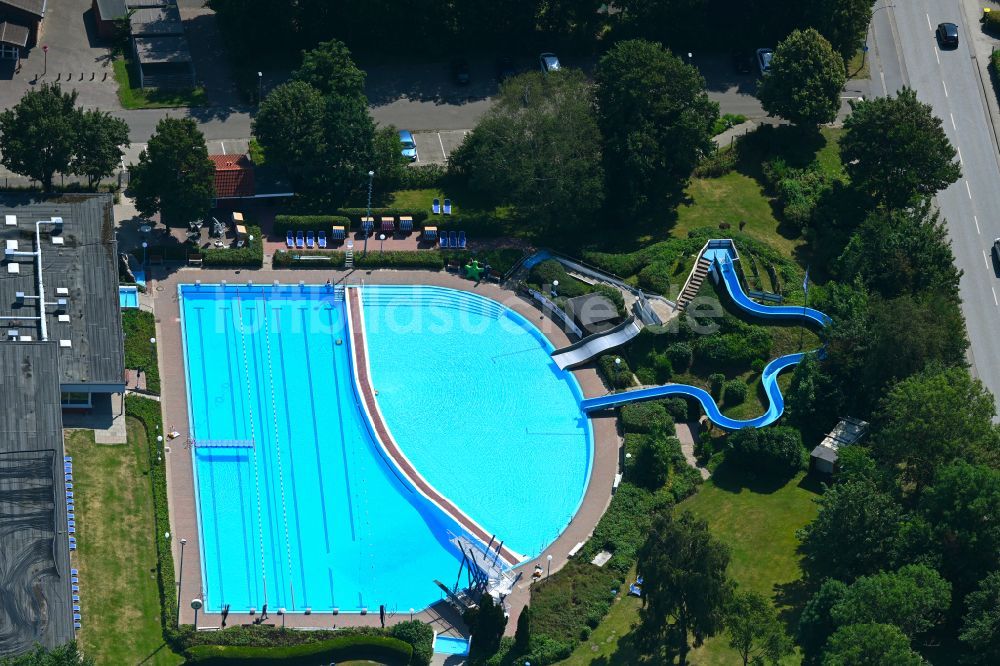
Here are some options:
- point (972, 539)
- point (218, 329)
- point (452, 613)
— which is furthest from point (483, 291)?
point (972, 539)

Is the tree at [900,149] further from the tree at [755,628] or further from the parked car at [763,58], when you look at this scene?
the tree at [755,628]

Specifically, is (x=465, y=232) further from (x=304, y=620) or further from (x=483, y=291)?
(x=304, y=620)

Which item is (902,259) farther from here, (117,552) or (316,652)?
(117,552)

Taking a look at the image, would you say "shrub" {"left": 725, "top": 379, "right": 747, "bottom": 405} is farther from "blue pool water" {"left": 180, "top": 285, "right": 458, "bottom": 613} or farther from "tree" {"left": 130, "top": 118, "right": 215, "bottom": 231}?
"tree" {"left": 130, "top": 118, "right": 215, "bottom": 231}

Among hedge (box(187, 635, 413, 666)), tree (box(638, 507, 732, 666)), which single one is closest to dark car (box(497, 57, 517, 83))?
tree (box(638, 507, 732, 666))

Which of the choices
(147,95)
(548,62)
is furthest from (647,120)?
(147,95)

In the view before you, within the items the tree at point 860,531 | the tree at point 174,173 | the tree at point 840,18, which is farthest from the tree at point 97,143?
the tree at point 860,531
